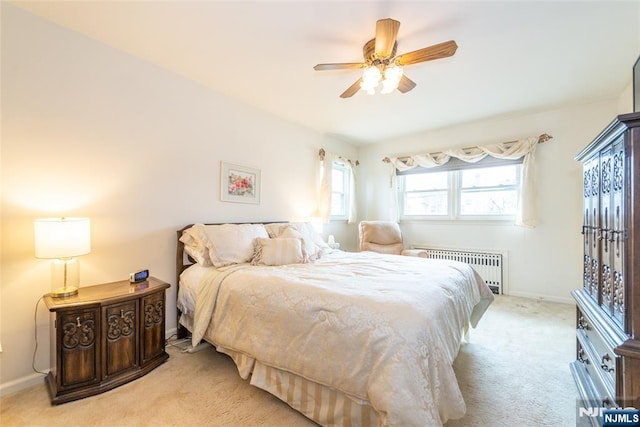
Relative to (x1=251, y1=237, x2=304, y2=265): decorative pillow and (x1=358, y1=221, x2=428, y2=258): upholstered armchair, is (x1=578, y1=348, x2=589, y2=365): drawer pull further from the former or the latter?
(x1=358, y1=221, x2=428, y2=258): upholstered armchair

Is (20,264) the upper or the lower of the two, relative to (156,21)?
lower

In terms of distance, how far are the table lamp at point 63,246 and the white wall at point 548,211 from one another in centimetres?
463

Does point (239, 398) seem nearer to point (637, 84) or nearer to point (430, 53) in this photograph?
point (430, 53)

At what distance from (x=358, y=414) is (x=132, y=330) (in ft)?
5.43

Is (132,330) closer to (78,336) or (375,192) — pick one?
(78,336)

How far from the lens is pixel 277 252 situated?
2479 mm

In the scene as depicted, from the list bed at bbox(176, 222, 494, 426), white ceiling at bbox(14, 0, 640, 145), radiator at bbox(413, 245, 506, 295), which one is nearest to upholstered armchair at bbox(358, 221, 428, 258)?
radiator at bbox(413, 245, 506, 295)

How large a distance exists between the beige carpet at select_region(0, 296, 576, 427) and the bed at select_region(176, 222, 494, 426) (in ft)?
0.52

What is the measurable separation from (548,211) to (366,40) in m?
3.45

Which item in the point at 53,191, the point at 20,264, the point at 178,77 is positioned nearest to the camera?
the point at 20,264

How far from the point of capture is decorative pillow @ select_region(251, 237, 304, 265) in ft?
7.98

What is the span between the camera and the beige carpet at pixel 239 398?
1.45 m

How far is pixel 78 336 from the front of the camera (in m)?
1.63

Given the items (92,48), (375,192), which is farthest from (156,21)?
(375,192)
